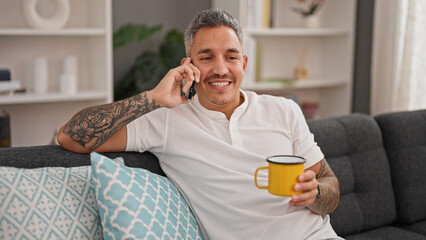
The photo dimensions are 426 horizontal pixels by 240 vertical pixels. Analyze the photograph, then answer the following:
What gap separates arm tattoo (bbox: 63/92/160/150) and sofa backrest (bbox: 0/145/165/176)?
55mm

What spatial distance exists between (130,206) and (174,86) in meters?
0.51

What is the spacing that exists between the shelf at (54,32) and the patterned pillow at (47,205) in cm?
156

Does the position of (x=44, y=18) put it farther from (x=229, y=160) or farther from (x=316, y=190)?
(x=316, y=190)

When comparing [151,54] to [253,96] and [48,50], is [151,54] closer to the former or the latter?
[48,50]

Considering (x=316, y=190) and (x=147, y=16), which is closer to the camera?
(x=316, y=190)

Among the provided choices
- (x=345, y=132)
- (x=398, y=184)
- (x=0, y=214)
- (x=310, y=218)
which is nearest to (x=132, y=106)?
(x=0, y=214)

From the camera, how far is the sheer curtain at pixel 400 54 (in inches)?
144

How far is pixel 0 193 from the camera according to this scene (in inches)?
56.1

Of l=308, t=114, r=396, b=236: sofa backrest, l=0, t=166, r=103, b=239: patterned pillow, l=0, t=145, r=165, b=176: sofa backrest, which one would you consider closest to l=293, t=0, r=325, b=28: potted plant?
l=308, t=114, r=396, b=236: sofa backrest

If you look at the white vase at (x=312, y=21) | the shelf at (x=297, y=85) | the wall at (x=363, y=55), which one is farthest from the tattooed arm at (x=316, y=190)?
the wall at (x=363, y=55)

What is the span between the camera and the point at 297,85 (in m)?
3.92

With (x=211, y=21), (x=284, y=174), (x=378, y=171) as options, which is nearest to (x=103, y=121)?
(x=211, y=21)

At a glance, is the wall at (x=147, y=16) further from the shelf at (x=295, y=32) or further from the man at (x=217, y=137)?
the man at (x=217, y=137)

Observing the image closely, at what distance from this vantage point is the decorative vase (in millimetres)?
3023
